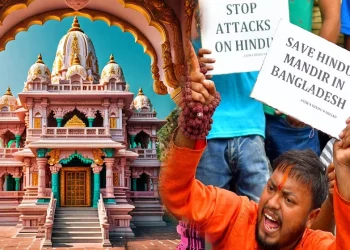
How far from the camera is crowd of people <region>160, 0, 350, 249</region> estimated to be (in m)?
0.44

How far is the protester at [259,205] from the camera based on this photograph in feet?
1.50

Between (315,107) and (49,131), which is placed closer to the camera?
(315,107)

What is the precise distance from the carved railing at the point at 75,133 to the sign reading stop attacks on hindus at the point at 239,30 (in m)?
6.27

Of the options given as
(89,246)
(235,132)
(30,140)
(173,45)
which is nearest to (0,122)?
(30,140)

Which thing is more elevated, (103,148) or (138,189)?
(103,148)

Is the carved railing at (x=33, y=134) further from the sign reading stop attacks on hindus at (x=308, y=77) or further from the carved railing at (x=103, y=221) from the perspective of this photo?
the sign reading stop attacks on hindus at (x=308, y=77)

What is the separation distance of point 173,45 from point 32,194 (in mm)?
5700

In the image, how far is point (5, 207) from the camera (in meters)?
7.52

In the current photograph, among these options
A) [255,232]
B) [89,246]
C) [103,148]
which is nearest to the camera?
[255,232]

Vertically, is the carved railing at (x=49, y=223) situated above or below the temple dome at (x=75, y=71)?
below

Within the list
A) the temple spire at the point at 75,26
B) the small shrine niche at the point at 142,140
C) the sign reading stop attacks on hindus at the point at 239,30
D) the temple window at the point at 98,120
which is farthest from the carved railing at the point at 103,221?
the sign reading stop attacks on hindus at the point at 239,30

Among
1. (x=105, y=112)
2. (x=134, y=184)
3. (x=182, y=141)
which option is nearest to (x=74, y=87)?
(x=105, y=112)

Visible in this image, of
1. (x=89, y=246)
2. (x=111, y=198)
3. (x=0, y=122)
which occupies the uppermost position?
(x=0, y=122)

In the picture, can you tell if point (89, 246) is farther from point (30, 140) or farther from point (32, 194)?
point (30, 140)
